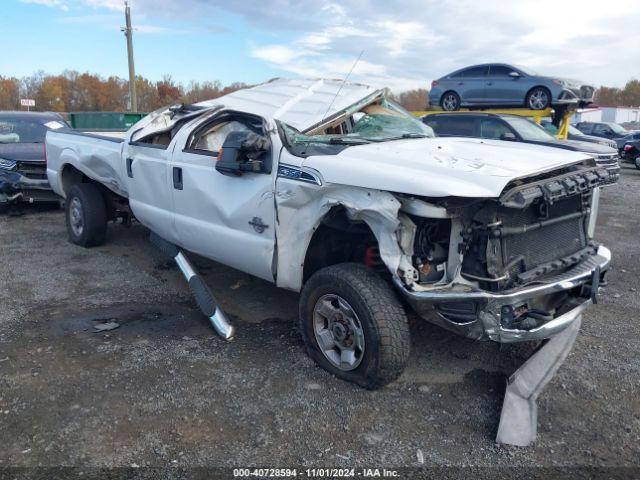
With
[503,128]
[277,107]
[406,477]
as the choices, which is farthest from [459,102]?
[406,477]

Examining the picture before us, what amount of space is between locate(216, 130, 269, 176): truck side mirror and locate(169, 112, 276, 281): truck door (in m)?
0.07

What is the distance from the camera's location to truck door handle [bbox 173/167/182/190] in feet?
16.0

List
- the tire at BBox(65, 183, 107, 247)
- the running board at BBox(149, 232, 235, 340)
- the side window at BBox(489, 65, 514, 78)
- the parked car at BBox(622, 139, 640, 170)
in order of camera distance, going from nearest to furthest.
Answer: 1. the running board at BBox(149, 232, 235, 340)
2. the tire at BBox(65, 183, 107, 247)
3. the side window at BBox(489, 65, 514, 78)
4. the parked car at BBox(622, 139, 640, 170)

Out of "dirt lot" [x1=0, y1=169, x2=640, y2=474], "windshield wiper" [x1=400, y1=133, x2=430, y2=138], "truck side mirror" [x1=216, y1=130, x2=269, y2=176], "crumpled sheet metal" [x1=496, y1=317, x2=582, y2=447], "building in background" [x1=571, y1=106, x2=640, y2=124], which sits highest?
"building in background" [x1=571, y1=106, x2=640, y2=124]

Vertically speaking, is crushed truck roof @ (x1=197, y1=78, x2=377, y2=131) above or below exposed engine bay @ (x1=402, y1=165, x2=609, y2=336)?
above

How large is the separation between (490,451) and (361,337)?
3.20 feet

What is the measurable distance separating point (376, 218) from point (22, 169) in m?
7.45

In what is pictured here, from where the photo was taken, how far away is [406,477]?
2.77m


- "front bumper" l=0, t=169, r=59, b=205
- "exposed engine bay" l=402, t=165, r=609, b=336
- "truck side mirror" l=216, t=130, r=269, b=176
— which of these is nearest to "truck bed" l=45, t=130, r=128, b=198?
"front bumper" l=0, t=169, r=59, b=205

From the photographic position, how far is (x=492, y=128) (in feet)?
34.8

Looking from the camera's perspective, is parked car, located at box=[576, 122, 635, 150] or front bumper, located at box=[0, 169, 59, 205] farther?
parked car, located at box=[576, 122, 635, 150]

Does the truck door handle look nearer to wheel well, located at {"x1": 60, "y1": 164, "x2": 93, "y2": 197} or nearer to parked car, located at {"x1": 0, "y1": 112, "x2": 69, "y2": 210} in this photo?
wheel well, located at {"x1": 60, "y1": 164, "x2": 93, "y2": 197}

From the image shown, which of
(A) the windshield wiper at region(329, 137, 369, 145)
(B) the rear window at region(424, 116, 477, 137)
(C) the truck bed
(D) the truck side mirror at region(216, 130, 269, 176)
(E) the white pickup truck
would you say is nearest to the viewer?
(E) the white pickup truck

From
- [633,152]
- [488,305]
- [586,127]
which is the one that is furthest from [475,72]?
[586,127]
